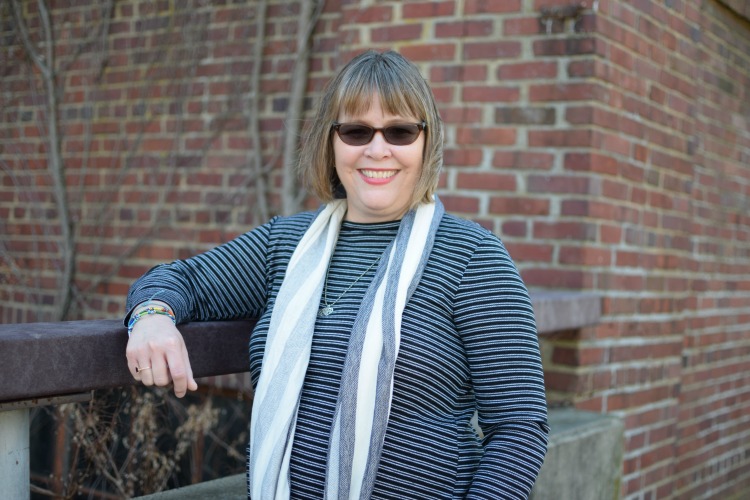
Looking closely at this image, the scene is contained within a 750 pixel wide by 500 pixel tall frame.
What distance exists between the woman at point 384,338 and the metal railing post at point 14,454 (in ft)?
0.84

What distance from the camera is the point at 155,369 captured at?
6.60 ft

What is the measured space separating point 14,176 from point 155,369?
4.00 metres

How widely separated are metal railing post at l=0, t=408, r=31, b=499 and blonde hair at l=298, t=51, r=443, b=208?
950 millimetres

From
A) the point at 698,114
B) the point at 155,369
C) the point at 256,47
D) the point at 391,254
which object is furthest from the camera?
the point at 698,114

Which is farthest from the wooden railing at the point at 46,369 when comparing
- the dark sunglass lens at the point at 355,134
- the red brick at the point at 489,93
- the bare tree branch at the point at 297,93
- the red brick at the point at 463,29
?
the bare tree branch at the point at 297,93

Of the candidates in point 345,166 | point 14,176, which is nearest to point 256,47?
point 14,176

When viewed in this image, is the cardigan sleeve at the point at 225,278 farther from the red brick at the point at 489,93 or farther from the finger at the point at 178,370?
the red brick at the point at 489,93

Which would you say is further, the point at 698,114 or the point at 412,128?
the point at 698,114

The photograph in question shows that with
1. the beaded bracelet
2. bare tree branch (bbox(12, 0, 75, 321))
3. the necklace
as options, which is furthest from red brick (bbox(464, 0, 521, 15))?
bare tree branch (bbox(12, 0, 75, 321))

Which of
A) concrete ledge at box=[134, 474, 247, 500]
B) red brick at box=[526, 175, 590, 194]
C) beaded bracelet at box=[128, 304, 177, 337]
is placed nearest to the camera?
beaded bracelet at box=[128, 304, 177, 337]

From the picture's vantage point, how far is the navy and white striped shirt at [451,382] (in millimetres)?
2080

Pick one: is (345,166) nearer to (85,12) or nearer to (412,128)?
(412,128)

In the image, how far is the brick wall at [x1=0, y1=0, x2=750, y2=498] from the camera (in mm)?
3875

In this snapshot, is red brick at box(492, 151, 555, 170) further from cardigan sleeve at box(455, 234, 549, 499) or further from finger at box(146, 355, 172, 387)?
finger at box(146, 355, 172, 387)
